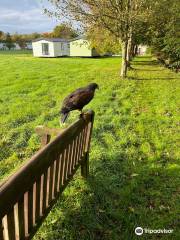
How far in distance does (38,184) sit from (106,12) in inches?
437

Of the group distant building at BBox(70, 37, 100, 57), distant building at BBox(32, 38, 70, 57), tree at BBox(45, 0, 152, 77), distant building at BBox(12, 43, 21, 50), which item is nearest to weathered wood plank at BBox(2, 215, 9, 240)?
tree at BBox(45, 0, 152, 77)

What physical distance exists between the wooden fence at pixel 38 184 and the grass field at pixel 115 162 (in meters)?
0.50

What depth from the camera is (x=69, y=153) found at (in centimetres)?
332

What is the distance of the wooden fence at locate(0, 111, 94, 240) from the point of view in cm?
191

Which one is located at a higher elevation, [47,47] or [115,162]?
[47,47]

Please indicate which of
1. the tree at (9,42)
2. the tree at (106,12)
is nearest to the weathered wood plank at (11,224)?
the tree at (106,12)

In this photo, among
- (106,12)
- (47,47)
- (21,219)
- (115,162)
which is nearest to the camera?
(21,219)

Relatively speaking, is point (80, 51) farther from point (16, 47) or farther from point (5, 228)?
point (5, 228)

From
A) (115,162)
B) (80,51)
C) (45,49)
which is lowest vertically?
(115,162)

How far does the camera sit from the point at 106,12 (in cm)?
1181

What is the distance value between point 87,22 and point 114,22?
4.68ft

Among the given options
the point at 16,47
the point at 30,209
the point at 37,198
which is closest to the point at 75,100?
the point at 37,198

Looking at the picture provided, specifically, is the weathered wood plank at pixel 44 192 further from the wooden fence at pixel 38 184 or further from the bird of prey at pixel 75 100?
the bird of prey at pixel 75 100

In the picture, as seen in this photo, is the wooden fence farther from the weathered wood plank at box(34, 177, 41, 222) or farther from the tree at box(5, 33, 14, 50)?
the tree at box(5, 33, 14, 50)
